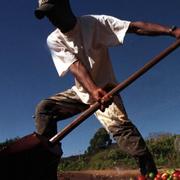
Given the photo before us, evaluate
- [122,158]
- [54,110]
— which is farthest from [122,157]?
[54,110]

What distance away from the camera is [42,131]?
216 inches

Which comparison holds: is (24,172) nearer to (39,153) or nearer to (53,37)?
(39,153)

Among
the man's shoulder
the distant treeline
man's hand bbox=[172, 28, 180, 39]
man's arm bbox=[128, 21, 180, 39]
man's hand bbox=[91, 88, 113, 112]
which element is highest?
the man's shoulder

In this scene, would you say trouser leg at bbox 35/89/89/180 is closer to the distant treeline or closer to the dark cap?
the dark cap

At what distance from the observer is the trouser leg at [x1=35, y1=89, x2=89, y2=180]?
554cm

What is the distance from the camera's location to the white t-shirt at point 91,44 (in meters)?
5.41

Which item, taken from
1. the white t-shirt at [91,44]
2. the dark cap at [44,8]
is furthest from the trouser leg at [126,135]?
the dark cap at [44,8]

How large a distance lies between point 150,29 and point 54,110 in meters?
1.20

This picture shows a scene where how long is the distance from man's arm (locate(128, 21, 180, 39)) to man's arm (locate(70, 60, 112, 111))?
587mm

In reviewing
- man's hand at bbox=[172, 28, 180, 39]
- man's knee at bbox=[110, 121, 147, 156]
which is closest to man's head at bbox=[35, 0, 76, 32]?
man's hand at bbox=[172, 28, 180, 39]

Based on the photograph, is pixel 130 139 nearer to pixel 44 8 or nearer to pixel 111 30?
pixel 111 30

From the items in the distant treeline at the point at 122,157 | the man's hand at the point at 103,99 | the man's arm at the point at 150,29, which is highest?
the man's arm at the point at 150,29

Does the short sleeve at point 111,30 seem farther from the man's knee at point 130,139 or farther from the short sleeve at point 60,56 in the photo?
the man's knee at point 130,139

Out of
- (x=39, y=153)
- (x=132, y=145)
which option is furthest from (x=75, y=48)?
(x=39, y=153)
